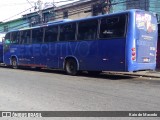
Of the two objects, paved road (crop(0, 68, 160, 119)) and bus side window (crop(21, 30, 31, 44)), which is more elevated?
bus side window (crop(21, 30, 31, 44))

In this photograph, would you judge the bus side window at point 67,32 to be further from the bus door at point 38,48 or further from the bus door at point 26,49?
the bus door at point 26,49

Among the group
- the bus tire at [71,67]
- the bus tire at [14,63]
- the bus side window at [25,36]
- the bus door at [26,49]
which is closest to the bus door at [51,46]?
the bus tire at [71,67]

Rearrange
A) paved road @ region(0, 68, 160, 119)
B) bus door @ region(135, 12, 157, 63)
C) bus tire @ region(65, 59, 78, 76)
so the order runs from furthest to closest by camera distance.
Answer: bus tire @ region(65, 59, 78, 76) → bus door @ region(135, 12, 157, 63) → paved road @ region(0, 68, 160, 119)

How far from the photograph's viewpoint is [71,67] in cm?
1852

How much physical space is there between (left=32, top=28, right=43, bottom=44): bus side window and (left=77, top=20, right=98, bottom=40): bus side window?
4439 millimetres

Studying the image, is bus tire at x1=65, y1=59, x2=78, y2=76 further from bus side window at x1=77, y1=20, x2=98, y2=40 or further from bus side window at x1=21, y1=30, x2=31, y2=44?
bus side window at x1=21, y1=30, x2=31, y2=44

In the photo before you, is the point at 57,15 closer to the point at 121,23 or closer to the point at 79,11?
the point at 79,11

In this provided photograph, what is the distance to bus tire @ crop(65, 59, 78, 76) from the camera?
18156 millimetres

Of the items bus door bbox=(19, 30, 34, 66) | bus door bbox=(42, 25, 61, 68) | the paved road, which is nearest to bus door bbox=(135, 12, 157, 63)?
the paved road

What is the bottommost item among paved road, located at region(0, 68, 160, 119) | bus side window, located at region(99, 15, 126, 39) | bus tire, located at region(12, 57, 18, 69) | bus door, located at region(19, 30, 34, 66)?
paved road, located at region(0, 68, 160, 119)

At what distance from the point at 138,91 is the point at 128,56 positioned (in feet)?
11.8

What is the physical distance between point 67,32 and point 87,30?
190cm

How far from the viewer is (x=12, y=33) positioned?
25484 mm

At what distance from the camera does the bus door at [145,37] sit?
15.1 metres
